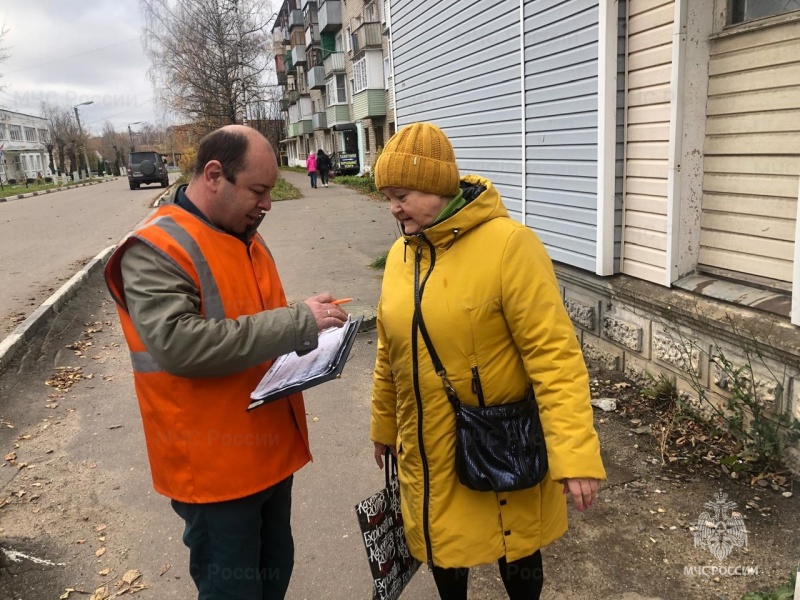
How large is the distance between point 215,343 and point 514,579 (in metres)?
1.34

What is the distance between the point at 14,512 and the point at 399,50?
816 centimetres

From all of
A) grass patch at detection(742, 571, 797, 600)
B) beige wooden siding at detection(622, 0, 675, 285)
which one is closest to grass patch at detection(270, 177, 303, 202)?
beige wooden siding at detection(622, 0, 675, 285)

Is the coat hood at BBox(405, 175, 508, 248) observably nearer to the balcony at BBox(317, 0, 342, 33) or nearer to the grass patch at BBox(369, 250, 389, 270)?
the grass patch at BBox(369, 250, 389, 270)

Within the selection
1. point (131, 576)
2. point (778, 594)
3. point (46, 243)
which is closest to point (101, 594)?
point (131, 576)

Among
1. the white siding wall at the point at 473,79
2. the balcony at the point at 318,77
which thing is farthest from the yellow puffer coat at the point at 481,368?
the balcony at the point at 318,77

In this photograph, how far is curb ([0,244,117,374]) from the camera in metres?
5.72

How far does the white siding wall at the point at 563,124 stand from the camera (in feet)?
15.7

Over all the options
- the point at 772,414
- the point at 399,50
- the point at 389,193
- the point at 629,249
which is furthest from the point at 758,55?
the point at 399,50

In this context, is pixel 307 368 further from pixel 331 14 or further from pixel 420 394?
pixel 331 14

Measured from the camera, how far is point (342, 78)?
122 feet

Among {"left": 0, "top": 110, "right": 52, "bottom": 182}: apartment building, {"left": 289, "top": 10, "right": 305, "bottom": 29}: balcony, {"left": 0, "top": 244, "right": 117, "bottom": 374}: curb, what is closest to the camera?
{"left": 0, "top": 244, "right": 117, "bottom": 374}: curb

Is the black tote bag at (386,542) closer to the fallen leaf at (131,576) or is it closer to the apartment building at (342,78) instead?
the fallen leaf at (131,576)

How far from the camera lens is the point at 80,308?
7.88m

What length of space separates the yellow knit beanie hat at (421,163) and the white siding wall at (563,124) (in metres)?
3.16
